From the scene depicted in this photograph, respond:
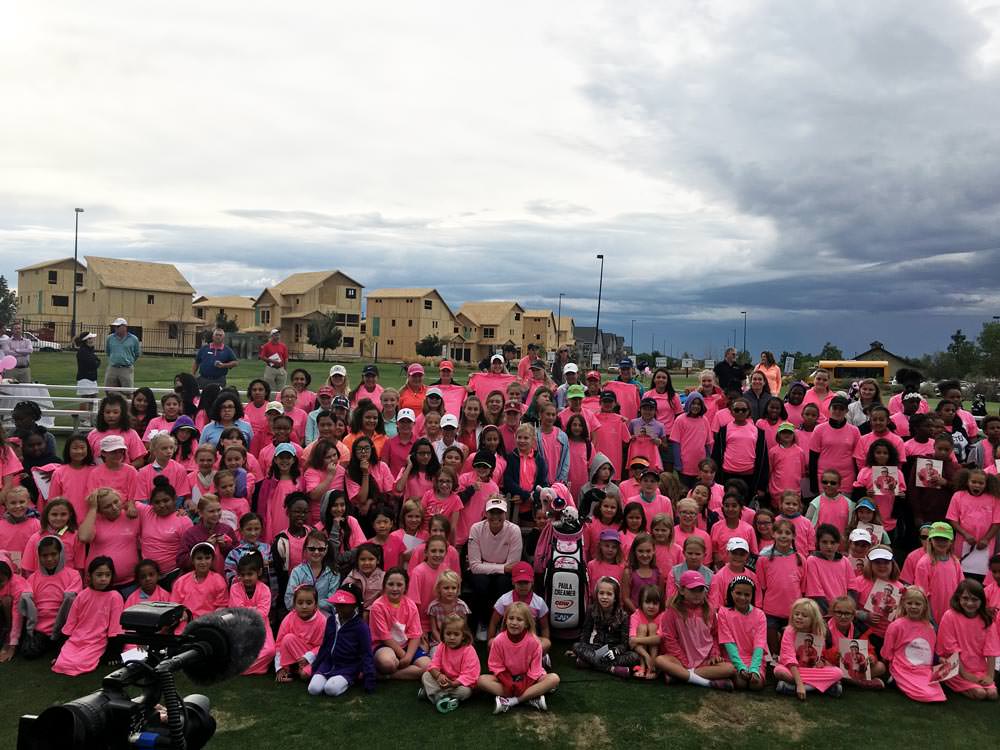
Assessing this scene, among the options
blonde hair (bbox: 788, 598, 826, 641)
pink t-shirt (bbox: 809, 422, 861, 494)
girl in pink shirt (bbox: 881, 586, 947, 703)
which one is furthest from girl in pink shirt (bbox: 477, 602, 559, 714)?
pink t-shirt (bbox: 809, 422, 861, 494)

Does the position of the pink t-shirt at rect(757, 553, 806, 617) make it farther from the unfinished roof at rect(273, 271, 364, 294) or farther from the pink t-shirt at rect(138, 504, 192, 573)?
the unfinished roof at rect(273, 271, 364, 294)

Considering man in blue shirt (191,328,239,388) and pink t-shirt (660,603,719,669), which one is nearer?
pink t-shirt (660,603,719,669)

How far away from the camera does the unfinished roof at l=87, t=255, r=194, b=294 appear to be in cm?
5816

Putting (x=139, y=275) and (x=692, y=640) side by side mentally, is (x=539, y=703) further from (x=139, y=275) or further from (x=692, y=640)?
Result: (x=139, y=275)

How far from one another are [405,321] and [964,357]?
52.9 meters

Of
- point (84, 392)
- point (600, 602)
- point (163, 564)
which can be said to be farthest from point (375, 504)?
point (84, 392)

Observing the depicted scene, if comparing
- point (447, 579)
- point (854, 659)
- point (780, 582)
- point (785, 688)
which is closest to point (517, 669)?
point (447, 579)

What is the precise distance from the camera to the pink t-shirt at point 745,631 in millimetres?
5969

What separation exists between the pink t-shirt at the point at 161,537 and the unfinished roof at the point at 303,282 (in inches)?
2508

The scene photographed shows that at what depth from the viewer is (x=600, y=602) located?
20.5ft

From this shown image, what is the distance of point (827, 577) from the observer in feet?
21.4

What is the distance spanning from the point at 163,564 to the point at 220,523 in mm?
610

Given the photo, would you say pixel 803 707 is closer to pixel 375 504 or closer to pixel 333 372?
pixel 375 504

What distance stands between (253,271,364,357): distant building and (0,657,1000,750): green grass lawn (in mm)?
63085
